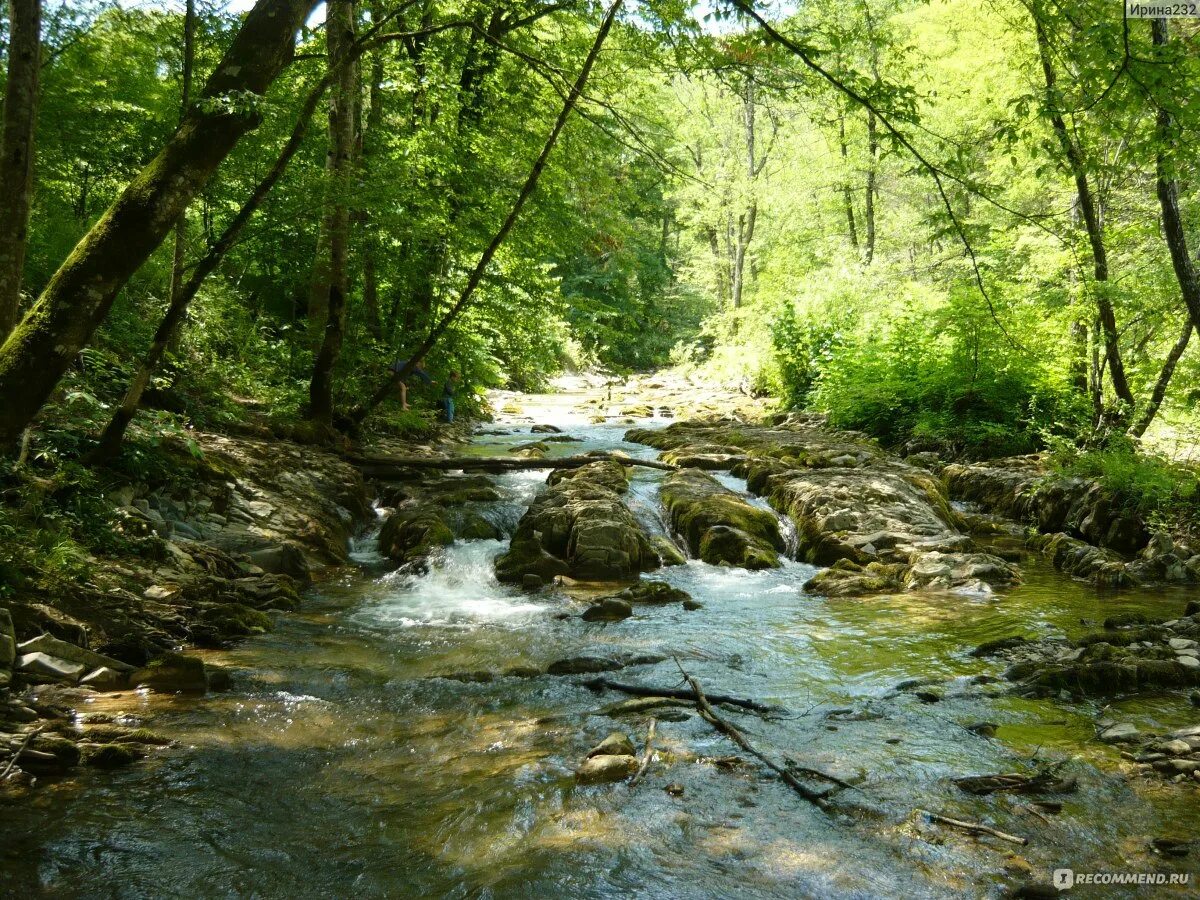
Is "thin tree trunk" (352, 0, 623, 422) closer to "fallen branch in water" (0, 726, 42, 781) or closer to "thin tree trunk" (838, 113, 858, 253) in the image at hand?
"fallen branch in water" (0, 726, 42, 781)

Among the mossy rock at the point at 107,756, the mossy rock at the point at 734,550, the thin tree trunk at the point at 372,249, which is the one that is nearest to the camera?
the mossy rock at the point at 107,756

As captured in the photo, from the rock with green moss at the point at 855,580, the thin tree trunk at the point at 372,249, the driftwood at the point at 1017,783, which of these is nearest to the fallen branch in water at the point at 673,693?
the driftwood at the point at 1017,783

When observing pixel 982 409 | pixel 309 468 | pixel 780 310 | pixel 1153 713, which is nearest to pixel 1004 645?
pixel 1153 713

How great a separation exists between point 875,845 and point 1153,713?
261 cm

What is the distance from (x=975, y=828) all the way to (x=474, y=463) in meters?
9.75

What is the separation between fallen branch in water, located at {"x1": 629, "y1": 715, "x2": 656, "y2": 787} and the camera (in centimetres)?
386

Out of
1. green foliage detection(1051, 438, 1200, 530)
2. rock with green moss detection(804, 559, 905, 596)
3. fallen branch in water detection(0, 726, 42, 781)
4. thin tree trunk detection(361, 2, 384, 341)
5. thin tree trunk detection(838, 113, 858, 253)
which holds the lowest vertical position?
rock with green moss detection(804, 559, 905, 596)

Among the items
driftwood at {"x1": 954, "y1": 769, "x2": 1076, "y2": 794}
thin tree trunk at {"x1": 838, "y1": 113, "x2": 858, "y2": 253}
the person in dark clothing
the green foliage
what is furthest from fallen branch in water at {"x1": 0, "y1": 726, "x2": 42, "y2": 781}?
thin tree trunk at {"x1": 838, "y1": 113, "x2": 858, "y2": 253}

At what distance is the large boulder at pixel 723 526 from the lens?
373 inches

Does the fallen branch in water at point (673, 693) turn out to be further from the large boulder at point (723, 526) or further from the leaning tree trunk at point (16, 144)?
the leaning tree trunk at point (16, 144)

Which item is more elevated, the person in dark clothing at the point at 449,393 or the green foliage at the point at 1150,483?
the person in dark clothing at the point at 449,393

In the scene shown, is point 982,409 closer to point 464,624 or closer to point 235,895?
point 464,624

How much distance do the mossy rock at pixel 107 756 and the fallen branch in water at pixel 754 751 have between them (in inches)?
125

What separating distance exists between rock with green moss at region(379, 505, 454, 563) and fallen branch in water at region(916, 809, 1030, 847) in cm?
642
